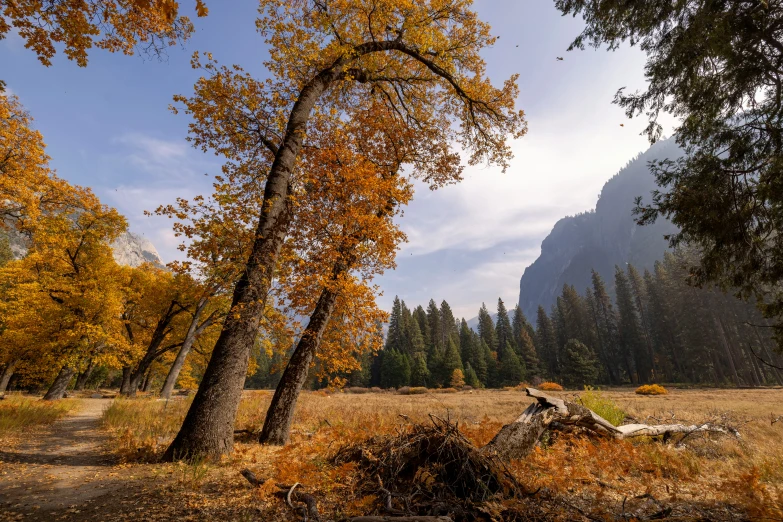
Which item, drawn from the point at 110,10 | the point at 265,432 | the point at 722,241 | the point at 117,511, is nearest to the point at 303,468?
the point at 117,511

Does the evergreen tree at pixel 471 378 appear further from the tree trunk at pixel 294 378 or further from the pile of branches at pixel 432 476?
the pile of branches at pixel 432 476

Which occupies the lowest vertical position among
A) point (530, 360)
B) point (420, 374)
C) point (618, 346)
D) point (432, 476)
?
point (432, 476)

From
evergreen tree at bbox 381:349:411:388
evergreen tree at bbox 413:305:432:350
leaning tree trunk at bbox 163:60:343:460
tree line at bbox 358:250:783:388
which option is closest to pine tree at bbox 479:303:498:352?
tree line at bbox 358:250:783:388

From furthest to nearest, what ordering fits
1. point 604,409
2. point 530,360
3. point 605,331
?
point 605,331, point 530,360, point 604,409

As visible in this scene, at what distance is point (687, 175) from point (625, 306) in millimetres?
63676

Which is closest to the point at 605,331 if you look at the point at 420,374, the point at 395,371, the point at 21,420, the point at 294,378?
the point at 420,374

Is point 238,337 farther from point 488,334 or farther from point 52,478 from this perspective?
point 488,334

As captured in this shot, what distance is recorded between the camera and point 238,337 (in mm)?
5539

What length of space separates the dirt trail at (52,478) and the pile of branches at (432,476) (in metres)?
2.73

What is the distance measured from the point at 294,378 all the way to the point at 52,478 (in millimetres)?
3929

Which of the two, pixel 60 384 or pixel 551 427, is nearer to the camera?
pixel 551 427

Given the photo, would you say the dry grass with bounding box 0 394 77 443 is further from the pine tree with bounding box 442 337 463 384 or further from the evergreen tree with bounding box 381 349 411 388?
the evergreen tree with bounding box 381 349 411 388

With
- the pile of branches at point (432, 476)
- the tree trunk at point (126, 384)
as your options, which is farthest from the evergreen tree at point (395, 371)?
the pile of branches at point (432, 476)

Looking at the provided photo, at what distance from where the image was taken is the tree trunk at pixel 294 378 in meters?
7.01
